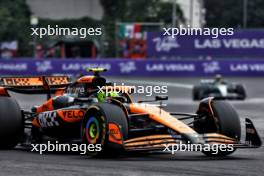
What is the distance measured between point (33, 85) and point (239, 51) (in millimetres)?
25184

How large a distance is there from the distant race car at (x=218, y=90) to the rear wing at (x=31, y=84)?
17178 millimetres

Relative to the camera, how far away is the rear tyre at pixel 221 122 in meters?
12.1

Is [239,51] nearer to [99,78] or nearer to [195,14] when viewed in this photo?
[99,78]

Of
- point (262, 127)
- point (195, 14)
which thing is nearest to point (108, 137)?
point (262, 127)

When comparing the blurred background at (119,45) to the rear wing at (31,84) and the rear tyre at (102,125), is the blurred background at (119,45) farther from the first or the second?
the rear tyre at (102,125)

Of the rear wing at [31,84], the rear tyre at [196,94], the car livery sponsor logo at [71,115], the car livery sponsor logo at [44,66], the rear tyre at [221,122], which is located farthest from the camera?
the car livery sponsor logo at [44,66]

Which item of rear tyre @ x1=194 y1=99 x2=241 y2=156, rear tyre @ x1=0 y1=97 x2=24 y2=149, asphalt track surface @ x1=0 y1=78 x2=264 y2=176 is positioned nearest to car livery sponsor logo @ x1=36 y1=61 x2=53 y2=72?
asphalt track surface @ x1=0 y1=78 x2=264 y2=176

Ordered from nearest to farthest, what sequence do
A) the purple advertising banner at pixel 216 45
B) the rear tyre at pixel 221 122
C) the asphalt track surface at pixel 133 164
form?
the asphalt track surface at pixel 133 164 < the rear tyre at pixel 221 122 < the purple advertising banner at pixel 216 45

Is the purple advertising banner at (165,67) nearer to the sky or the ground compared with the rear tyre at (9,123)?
nearer to the sky

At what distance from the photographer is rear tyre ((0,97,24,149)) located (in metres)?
12.8

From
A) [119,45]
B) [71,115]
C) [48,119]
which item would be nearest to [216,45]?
[119,45]

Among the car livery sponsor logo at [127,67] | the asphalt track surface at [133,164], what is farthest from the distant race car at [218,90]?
the asphalt track surface at [133,164]

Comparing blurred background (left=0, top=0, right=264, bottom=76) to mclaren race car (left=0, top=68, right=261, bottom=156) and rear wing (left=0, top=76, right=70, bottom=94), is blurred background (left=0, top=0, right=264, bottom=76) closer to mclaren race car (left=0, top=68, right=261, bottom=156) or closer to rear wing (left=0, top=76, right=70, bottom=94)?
rear wing (left=0, top=76, right=70, bottom=94)

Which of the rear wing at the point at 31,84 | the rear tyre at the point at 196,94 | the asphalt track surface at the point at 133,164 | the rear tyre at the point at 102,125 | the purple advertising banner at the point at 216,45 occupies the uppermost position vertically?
the purple advertising banner at the point at 216,45
